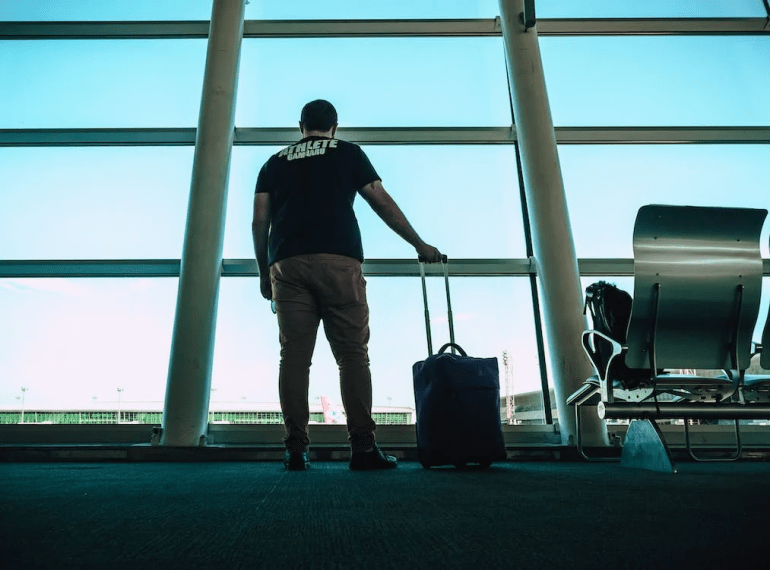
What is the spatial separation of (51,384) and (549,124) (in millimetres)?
3921

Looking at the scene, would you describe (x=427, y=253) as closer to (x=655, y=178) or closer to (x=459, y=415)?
(x=459, y=415)

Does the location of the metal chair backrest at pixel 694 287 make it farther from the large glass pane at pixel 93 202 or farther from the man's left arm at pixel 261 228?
the large glass pane at pixel 93 202

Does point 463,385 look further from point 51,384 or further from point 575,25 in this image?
point 575,25

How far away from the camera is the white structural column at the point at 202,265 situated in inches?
156

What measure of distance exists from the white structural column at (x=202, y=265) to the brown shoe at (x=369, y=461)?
5.71 ft

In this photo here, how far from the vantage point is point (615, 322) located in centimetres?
256

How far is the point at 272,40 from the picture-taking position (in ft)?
17.1

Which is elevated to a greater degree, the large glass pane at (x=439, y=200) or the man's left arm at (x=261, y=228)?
the large glass pane at (x=439, y=200)

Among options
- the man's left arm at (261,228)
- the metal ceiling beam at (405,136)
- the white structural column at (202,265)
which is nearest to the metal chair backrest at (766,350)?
the man's left arm at (261,228)

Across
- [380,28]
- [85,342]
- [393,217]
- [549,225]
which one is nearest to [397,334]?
[549,225]

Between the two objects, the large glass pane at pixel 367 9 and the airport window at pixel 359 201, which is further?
the large glass pane at pixel 367 9

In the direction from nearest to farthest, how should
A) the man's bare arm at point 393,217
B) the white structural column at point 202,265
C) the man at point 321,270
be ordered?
the man at point 321,270
the man's bare arm at point 393,217
the white structural column at point 202,265

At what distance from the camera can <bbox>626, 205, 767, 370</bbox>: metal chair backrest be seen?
237 centimetres

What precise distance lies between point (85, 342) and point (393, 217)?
2.68 m
